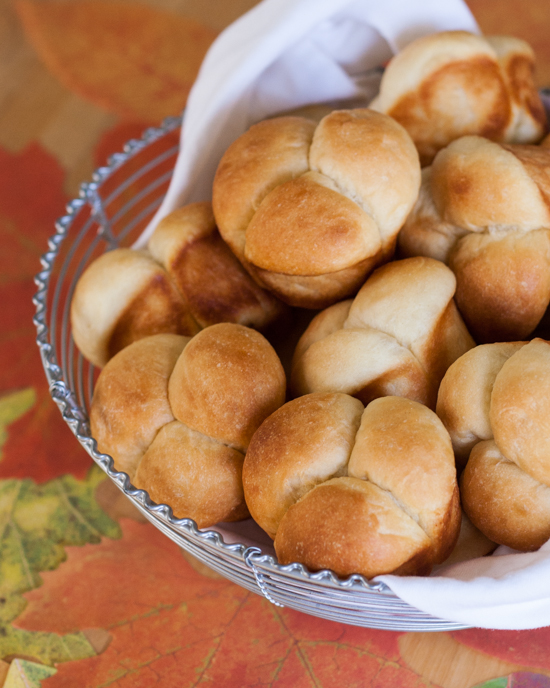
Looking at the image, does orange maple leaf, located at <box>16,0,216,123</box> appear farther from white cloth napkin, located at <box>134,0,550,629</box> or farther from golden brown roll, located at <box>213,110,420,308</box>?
golden brown roll, located at <box>213,110,420,308</box>

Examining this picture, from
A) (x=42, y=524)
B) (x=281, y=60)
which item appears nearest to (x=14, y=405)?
(x=42, y=524)

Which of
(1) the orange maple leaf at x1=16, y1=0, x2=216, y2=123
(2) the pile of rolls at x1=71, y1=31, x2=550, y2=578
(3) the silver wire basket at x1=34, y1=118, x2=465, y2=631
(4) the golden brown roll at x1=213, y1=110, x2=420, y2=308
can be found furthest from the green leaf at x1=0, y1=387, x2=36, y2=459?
(1) the orange maple leaf at x1=16, y1=0, x2=216, y2=123

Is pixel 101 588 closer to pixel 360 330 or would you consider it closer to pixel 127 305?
pixel 127 305

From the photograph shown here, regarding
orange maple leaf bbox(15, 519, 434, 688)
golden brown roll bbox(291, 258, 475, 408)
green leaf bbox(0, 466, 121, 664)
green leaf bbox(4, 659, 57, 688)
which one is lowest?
orange maple leaf bbox(15, 519, 434, 688)

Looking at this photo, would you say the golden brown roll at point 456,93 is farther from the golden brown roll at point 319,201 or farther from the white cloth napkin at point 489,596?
the white cloth napkin at point 489,596

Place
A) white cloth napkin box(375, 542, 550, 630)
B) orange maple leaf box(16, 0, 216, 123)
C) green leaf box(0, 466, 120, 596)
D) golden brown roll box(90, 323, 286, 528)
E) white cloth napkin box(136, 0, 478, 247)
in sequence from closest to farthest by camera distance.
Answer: white cloth napkin box(375, 542, 550, 630)
golden brown roll box(90, 323, 286, 528)
green leaf box(0, 466, 120, 596)
white cloth napkin box(136, 0, 478, 247)
orange maple leaf box(16, 0, 216, 123)

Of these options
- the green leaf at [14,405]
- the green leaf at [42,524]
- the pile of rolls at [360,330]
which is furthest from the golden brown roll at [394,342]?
the green leaf at [14,405]
